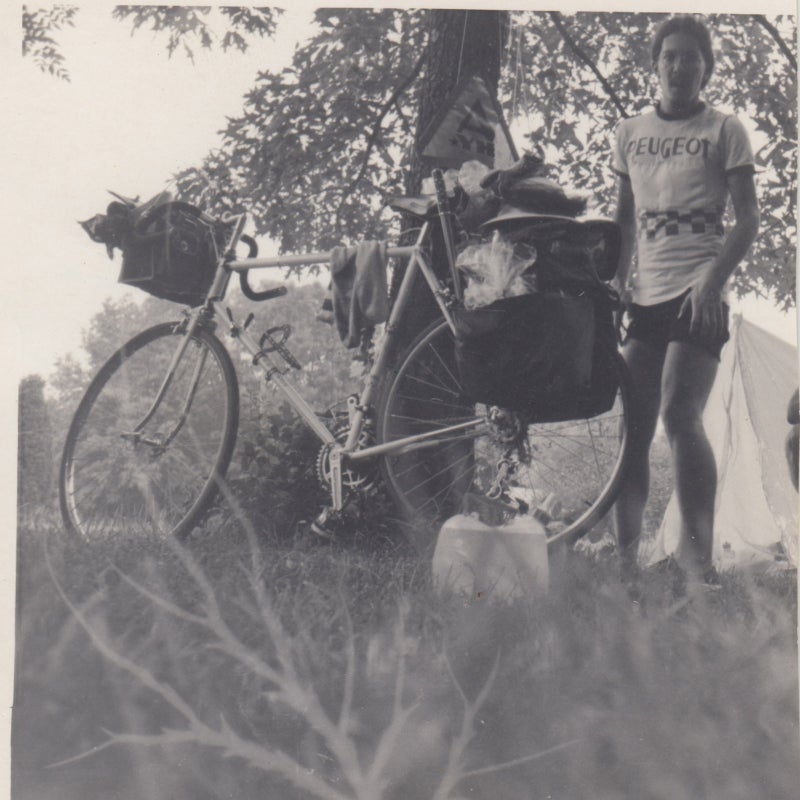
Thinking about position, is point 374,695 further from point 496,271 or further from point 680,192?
point 680,192

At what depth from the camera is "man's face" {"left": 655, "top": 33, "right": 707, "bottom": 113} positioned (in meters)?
2.63

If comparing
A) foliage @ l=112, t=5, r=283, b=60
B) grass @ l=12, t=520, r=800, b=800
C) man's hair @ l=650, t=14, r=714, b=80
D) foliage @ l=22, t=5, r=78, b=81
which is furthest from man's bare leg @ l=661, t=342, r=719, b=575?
foliage @ l=22, t=5, r=78, b=81

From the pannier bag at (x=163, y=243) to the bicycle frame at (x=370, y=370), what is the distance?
0.21ft

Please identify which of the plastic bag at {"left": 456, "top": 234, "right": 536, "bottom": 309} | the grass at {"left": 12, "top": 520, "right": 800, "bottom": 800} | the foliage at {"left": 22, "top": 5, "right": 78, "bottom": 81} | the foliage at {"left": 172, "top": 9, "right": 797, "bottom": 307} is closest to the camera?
the grass at {"left": 12, "top": 520, "right": 800, "bottom": 800}

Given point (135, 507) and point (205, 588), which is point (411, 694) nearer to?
Result: point (205, 588)

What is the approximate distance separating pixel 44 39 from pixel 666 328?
194 cm

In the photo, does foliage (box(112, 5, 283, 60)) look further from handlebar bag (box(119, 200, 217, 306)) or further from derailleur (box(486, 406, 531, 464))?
derailleur (box(486, 406, 531, 464))

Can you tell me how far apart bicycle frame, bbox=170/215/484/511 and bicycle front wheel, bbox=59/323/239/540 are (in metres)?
0.12

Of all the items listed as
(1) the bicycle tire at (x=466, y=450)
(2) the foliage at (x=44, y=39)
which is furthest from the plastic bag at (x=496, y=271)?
(2) the foliage at (x=44, y=39)

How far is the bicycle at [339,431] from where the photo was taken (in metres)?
2.53

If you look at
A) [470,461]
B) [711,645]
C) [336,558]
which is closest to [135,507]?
[336,558]

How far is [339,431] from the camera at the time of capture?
2592mm

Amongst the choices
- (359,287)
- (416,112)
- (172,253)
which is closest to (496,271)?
(359,287)

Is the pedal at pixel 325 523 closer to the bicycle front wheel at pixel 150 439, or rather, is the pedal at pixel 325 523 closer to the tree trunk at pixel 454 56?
the bicycle front wheel at pixel 150 439
